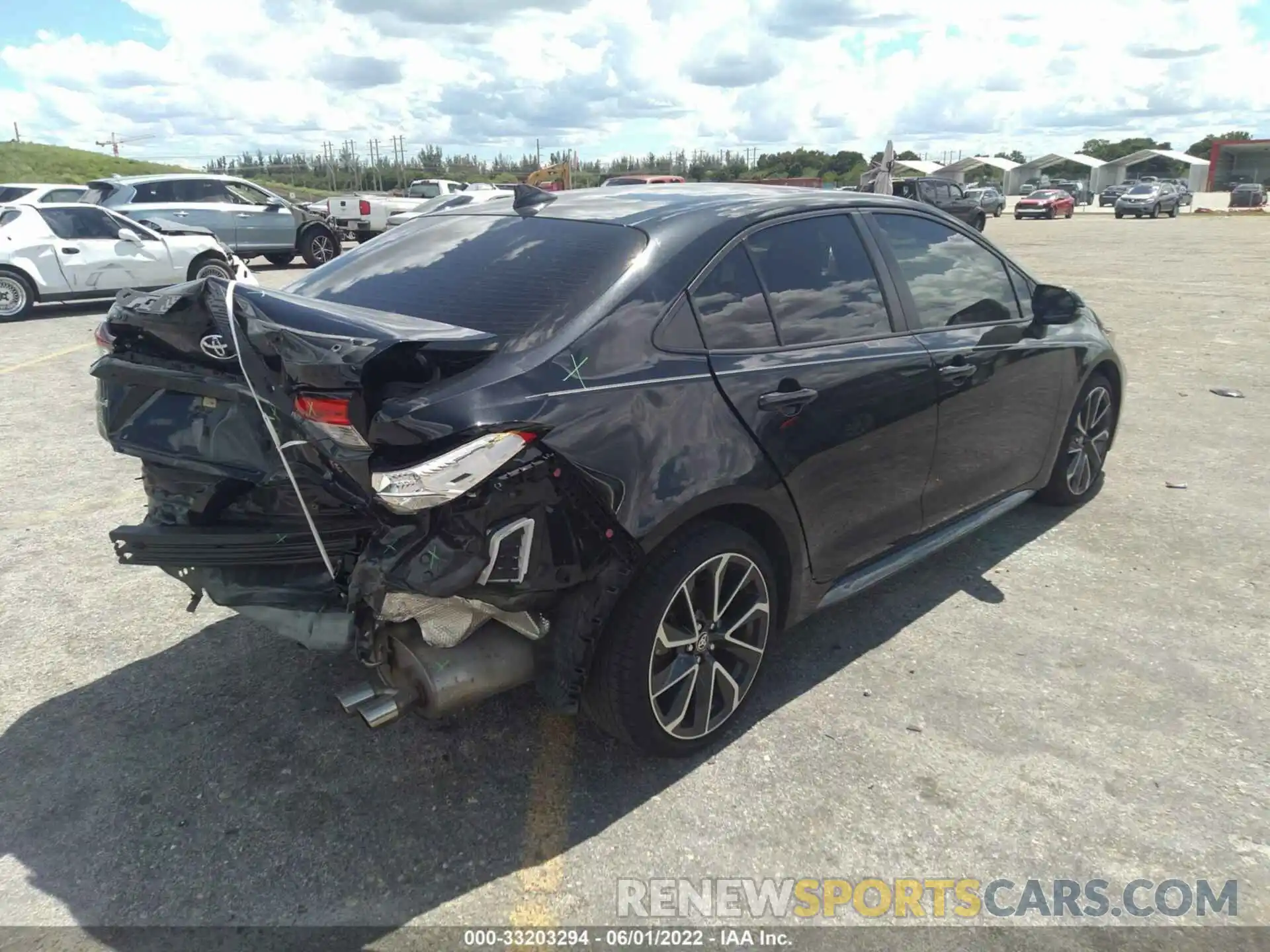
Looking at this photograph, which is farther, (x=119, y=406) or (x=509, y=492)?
(x=119, y=406)

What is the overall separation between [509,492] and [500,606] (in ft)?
1.19

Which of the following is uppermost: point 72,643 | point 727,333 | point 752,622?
point 727,333

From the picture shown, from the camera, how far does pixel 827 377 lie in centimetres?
320

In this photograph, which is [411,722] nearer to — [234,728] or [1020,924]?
[234,728]

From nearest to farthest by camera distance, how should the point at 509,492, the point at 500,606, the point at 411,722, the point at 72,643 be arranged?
1. the point at 509,492
2. the point at 500,606
3. the point at 411,722
4. the point at 72,643

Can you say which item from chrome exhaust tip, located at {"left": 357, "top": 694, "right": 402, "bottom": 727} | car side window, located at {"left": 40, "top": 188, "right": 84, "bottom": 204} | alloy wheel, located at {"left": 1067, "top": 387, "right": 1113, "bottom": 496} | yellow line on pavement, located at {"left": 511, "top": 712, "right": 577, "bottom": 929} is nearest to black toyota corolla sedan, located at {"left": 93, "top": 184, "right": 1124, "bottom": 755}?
chrome exhaust tip, located at {"left": 357, "top": 694, "right": 402, "bottom": 727}

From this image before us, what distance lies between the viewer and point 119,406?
116 inches

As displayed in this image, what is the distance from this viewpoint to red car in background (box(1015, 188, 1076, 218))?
145 feet

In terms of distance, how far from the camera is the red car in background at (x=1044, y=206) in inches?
1738

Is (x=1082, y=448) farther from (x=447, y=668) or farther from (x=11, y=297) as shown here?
(x=11, y=297)

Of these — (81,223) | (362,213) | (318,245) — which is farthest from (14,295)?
(362,213)

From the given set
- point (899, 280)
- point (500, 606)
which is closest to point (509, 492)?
point (500, 606)

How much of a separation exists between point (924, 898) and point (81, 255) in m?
13.9

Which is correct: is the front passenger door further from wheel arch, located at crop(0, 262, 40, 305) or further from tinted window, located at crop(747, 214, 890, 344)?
wheel arch, located at crop(0, 262, 40, 305)
